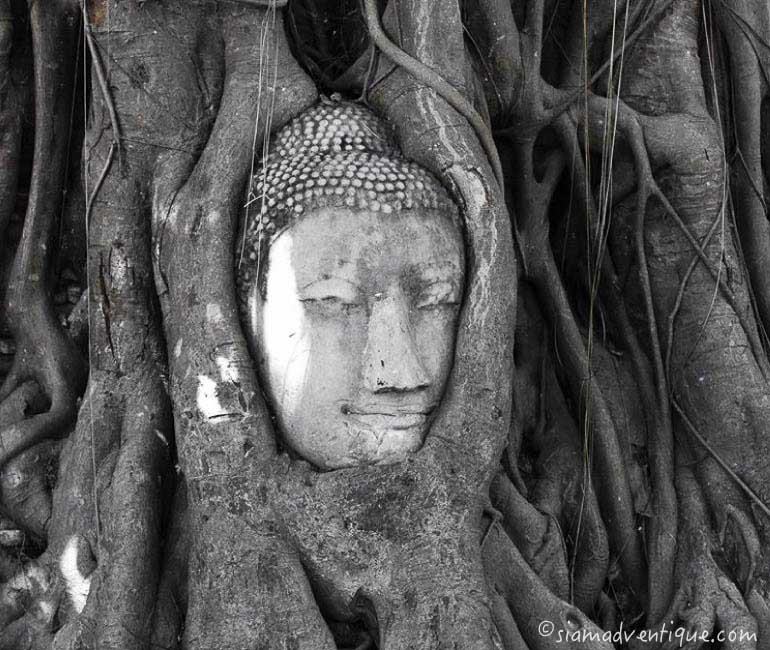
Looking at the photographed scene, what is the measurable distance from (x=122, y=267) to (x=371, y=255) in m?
0.76

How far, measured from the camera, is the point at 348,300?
258 cm

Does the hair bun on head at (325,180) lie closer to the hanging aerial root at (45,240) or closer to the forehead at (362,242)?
the forehead at (362,242)

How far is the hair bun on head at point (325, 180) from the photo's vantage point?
103 inches

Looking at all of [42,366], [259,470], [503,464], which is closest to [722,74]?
[503,464]

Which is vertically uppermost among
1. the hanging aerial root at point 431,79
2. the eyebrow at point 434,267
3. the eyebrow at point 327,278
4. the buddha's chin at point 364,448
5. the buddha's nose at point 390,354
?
the hanging aerial root at point 431,79

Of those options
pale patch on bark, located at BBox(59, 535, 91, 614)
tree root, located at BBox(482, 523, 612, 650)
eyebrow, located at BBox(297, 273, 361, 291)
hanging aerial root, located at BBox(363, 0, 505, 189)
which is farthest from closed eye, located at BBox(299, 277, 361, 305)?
pale patch on bark, located at BBox(59, 535, 91, 614)

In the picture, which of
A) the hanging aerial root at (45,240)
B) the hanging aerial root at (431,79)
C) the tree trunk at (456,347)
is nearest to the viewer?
the tree trunk at (456,347)

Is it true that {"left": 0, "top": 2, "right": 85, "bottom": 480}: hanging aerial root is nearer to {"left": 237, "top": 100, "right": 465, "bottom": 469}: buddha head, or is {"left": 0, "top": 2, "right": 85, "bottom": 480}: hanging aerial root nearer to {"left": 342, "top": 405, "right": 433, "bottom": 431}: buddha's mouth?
{"left": 237, "top": 100, "right": 465, "bottom": 469}: buddha head

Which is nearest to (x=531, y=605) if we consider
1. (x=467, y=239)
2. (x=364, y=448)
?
(x=364, y=448)

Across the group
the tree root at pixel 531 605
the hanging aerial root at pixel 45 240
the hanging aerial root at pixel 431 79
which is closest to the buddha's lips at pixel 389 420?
the tree root at pixel 531 605

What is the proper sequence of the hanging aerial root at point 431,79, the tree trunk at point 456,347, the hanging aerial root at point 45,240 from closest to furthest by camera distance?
the tree trunk at point 456,347 → the hanging aerial root at point 431,79 → the hanging aerial root at point 45,240

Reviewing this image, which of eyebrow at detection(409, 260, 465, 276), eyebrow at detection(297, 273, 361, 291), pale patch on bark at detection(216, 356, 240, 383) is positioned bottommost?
pale patch on bark at detection(216, 356, 240, 383)

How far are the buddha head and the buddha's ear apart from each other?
0.06 m

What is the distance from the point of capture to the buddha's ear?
264 centimetres
